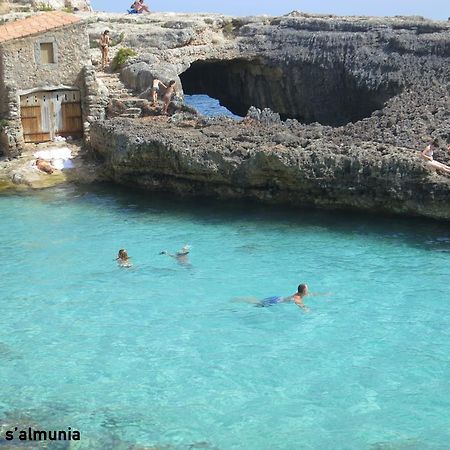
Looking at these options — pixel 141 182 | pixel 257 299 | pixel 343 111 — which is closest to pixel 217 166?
pixel 141 182

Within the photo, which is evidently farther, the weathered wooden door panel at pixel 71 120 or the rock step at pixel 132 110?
the weathered wooden door panel at pixel 71 120

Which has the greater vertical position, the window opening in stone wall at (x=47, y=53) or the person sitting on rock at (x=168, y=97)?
the window opening in stone wall at (x=47, y=53)

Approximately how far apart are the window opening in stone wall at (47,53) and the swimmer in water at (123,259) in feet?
38.5

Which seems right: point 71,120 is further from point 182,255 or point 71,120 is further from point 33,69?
point 182,255

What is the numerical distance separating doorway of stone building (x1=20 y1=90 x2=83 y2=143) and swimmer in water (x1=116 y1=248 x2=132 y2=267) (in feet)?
36.3

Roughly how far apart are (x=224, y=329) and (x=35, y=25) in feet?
57.3

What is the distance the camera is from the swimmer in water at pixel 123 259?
2188 cm

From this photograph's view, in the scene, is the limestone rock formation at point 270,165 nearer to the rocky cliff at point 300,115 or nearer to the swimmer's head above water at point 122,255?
the rocky cliff at point 300,115

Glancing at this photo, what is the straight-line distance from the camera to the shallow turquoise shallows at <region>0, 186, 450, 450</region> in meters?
14.5

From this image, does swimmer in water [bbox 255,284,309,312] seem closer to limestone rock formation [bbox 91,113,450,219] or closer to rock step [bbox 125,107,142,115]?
limestone rock formation [bbox 91,113,450,219]

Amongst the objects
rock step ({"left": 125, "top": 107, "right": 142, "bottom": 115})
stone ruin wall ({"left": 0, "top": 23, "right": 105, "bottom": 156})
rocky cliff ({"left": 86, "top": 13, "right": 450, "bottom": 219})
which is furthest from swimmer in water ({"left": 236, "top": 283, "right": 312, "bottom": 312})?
stone ruin wall ({"left": 0, "top": 23, "right": 105, "bottom": 156})

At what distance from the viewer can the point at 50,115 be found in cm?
3123

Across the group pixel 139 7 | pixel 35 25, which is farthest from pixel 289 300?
pixel 139 7

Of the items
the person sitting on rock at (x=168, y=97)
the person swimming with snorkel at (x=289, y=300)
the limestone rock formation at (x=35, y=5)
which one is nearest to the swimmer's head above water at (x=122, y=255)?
the person swimming with snorkel at (x=289, y=300)
